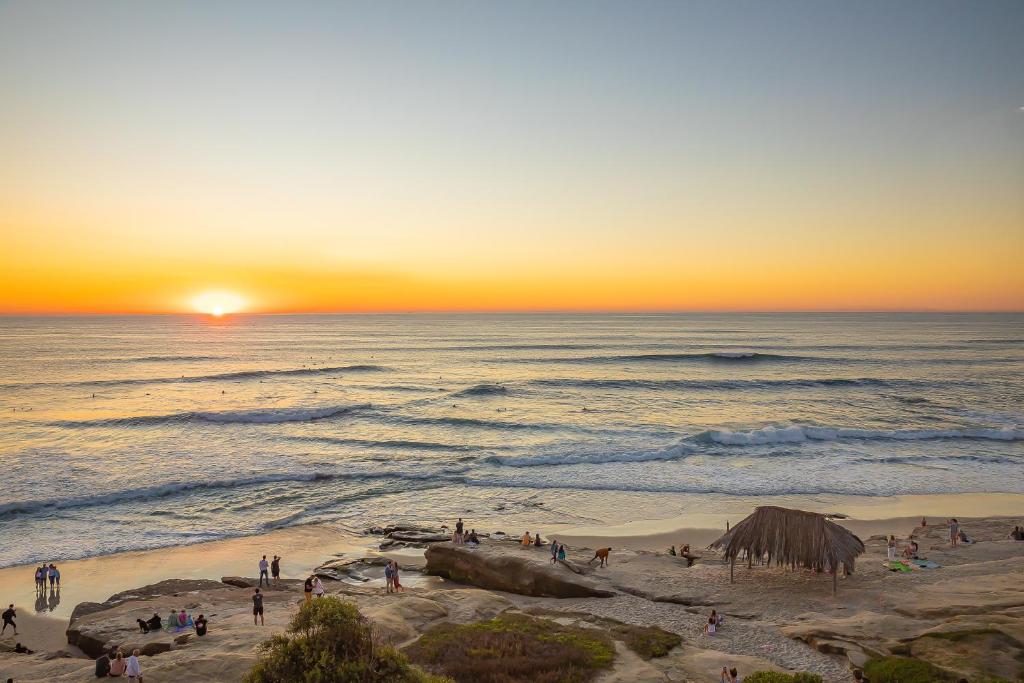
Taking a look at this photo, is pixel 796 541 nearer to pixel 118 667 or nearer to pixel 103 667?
pixel 118 667

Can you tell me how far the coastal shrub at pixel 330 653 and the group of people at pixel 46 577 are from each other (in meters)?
18.2

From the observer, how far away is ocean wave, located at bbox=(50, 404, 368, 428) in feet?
161

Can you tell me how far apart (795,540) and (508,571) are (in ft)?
32.2

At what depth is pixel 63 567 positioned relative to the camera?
78.7 feet

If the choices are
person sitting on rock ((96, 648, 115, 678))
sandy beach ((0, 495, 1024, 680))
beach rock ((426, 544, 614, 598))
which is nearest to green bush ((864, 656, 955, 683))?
sandy beach ((0, 495, 1024, 680))

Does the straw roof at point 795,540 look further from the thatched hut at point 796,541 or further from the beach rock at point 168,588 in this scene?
the beach rock at point 168,588

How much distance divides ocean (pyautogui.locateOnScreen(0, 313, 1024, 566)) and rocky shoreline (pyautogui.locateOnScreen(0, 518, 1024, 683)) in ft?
21.0

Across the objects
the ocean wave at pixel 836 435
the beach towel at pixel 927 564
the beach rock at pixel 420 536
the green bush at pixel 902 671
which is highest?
the green bush at pixel 902 671

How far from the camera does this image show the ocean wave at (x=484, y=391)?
6475cm

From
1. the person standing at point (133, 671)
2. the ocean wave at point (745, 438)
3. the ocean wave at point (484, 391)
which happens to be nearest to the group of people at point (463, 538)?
the person standing at point (133, 671)

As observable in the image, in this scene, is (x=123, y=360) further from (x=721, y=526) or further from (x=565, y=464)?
(x=721, y=526)

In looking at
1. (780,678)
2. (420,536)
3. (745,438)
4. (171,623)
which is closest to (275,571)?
(171,623)

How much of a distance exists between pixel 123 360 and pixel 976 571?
107 metres

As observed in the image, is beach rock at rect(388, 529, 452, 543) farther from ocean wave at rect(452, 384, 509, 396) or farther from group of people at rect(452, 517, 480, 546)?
ocean wave at rect(452, 384, 509, 396)
